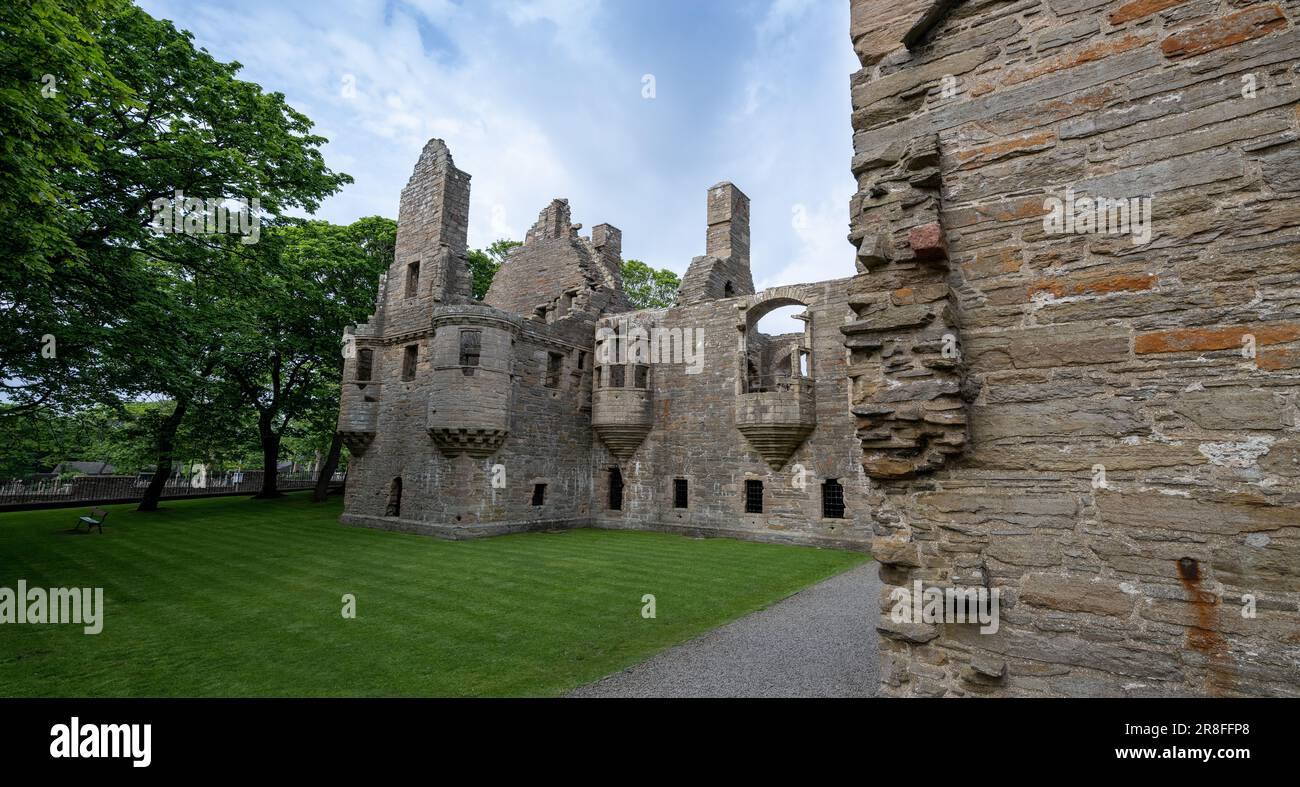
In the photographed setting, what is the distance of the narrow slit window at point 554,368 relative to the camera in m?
21.1

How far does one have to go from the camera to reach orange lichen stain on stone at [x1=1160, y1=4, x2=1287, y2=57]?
3439 millimetres

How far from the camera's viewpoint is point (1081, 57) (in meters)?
3.98

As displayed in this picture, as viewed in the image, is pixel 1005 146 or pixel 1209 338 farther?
pixel 1005 146

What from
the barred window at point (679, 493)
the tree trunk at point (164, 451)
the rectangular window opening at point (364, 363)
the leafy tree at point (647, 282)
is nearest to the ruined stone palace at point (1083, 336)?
the barred window at point (679, 493)

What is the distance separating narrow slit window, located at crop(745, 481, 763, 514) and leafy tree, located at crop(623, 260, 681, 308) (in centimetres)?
2244

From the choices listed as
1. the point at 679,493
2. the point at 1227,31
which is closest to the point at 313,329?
the point at 679,493

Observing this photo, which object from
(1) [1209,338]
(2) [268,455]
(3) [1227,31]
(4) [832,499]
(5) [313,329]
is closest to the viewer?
(1) [1209,338]

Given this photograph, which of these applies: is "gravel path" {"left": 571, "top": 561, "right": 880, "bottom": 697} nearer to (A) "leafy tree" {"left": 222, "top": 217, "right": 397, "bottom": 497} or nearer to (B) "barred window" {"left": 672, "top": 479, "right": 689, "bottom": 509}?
(B) "barred window" {"left": 672, "top": 479, "right": 689, "bottom": 509}

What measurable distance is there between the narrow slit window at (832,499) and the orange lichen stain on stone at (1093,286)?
553 inches

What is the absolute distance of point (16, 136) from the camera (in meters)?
7.00

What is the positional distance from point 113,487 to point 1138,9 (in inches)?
1451

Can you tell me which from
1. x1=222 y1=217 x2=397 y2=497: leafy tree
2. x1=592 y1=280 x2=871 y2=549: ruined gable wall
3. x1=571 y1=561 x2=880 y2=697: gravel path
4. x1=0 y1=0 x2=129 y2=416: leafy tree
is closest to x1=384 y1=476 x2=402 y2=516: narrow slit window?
x1=592 y1=280 x2=871 y2=549: ruined gable wall

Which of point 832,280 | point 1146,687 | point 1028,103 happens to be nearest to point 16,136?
point 1028,103

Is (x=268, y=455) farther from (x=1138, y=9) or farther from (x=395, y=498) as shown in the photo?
(x=1138, y=9)
